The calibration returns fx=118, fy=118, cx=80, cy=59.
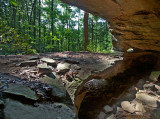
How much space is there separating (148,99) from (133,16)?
2.72 m

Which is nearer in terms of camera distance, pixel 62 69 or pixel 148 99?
pixel 62 69

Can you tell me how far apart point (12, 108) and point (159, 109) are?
3869mm

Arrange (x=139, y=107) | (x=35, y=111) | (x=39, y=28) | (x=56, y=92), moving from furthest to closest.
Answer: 1. (x=39, y=28)
2. (x=139, y=107)
3. (x=56, y=92)
4. (x=35, y=111)

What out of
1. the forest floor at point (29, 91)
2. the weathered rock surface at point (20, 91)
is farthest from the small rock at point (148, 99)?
the weathered rock surface at point (20, 91)

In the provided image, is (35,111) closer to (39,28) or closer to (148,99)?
(148,99)

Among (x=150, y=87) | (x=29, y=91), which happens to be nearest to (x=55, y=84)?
(x=29, y=91)

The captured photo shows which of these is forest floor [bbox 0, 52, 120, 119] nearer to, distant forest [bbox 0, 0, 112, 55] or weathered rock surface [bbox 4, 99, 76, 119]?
weathered rock surface [bbox 4, 99, 76, 119]

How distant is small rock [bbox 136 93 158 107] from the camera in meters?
3.72

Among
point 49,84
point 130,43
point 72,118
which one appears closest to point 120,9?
Result: point 130,43

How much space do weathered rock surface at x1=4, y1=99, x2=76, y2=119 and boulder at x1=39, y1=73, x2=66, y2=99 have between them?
34cm

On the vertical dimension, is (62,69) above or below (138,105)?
above

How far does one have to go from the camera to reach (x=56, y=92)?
94.4 inches

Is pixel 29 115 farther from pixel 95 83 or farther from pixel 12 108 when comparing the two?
pixel 95 83

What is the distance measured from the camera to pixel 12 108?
162 cm
